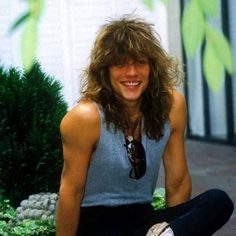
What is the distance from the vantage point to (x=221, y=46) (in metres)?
1.12

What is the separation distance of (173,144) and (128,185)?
0.29 meters

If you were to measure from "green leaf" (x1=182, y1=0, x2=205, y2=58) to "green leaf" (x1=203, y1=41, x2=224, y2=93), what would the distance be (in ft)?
0.07

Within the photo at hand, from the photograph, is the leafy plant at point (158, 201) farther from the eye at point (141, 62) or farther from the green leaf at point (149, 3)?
the green leaf at point (149, 3)

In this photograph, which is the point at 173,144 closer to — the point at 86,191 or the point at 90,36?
the point at 86,191

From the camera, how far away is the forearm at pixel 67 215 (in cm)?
A: 264

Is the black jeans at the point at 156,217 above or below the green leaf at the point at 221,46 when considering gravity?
below

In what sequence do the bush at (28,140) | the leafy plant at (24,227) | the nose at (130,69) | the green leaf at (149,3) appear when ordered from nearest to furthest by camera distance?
the green leaf at (149,3), the nose at (130,69), the leafy plant at (24,227), the bush at (28,140)

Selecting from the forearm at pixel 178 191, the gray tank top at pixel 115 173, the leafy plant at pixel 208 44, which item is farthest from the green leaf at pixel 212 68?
the forearm at pixel 178 191

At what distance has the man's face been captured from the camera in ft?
8.41

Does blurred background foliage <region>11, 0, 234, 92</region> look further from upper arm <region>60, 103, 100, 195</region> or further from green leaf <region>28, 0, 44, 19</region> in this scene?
upper arm <region>60, 103, 100, 195</region>

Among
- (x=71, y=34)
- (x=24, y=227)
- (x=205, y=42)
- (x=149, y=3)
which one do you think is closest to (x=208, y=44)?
(x=205, y=42)

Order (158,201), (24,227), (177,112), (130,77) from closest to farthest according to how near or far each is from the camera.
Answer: (130,77), (177,112), (24,227), (158,201)

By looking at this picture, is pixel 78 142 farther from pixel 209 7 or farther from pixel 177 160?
pixel 209 7

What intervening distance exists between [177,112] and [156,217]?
1.48 ft
